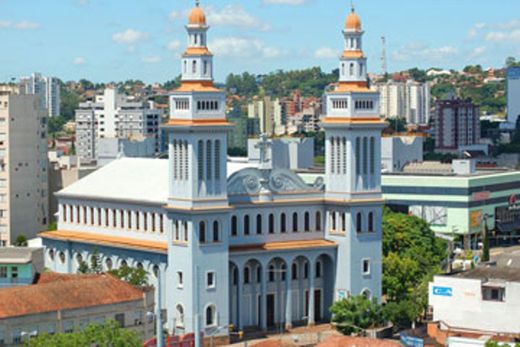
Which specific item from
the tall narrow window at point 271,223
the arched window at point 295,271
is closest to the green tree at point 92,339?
the tall narrow window at point 271,223

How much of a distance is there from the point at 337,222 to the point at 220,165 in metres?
10.4

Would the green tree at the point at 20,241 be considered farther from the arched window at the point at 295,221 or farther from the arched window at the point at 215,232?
the arched window at the point at 215,232

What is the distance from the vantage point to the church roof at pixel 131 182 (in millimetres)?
95750

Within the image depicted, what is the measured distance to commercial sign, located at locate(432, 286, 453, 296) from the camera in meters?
79.5

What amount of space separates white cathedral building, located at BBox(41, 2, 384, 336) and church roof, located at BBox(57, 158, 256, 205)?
23cm

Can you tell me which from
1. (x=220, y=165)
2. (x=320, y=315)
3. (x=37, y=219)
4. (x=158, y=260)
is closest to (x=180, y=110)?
(x=220, y=165)

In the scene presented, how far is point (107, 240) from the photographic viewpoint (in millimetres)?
98000

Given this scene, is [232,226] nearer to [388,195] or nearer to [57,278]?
[57,278]

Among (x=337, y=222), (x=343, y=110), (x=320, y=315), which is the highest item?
(x=343, y=110)

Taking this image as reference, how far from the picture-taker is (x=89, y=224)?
10219 cm

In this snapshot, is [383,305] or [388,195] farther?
[388,195]

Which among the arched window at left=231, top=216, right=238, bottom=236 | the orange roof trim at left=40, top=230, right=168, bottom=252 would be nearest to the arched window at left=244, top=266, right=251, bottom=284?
the arched window at left=231, top=216, right=238, bottom=236

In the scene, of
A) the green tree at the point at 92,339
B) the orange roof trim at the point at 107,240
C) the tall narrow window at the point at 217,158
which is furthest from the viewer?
the orange roof trim at the point at 107,240

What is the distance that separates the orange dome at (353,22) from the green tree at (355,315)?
1893 centimetres
